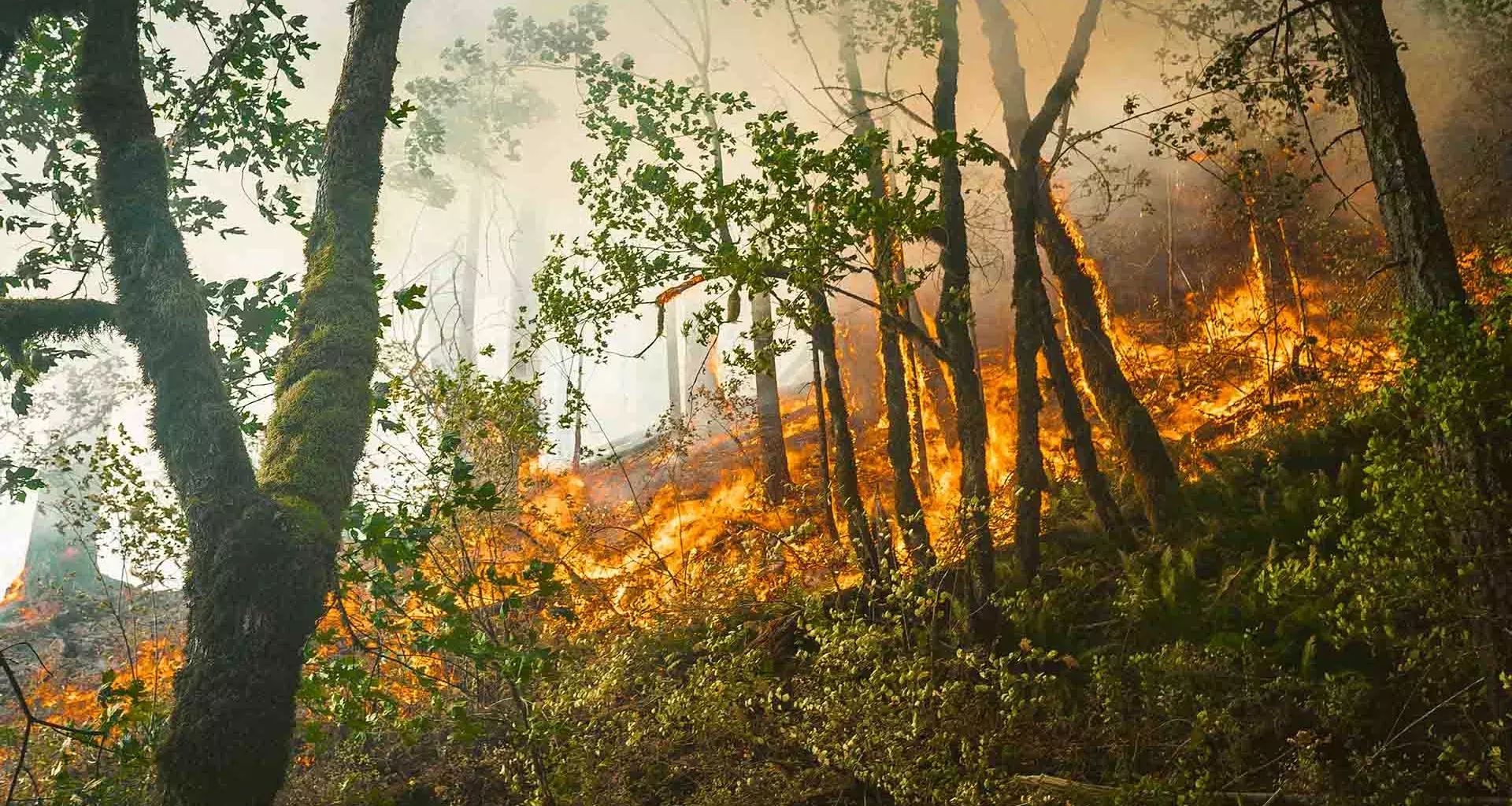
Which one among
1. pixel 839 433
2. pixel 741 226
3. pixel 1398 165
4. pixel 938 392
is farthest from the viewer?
pixel 938 392

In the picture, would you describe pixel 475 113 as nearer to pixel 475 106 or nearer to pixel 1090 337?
pixel 475 106

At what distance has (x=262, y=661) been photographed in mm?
4590

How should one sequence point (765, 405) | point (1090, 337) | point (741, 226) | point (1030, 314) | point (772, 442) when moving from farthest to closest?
point (765, 405)
point (772, 442)
point (1090, 337)
point (1030, 314)
point (741, 226)

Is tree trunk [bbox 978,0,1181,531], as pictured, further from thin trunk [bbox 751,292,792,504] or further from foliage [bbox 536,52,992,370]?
thin trunk [bbox 751,292,792,504]

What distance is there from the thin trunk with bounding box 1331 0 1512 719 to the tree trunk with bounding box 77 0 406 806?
19.4ft

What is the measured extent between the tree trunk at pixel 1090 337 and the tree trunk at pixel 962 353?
1.09 meters

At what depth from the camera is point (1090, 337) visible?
9.72 m

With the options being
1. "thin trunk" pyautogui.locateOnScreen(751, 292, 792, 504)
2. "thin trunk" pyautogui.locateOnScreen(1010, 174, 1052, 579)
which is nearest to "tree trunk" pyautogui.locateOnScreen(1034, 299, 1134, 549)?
"thin trunk" pyautogui.locateOnScreen(1010, 174, 1052, 579)

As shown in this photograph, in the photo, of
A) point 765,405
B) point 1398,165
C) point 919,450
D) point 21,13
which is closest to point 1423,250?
point 1398,165

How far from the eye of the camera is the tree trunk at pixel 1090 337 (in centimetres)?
930

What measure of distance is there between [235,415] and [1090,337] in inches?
330

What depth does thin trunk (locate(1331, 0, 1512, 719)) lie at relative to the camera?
394 cm

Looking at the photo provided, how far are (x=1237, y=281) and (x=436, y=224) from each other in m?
25.7

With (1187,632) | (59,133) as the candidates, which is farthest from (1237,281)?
(59,133)
